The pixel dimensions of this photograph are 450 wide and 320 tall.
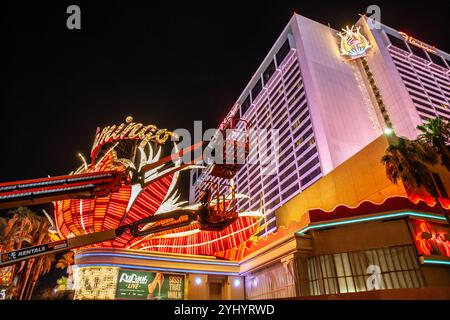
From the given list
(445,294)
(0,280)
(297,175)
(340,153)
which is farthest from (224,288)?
(297,175)

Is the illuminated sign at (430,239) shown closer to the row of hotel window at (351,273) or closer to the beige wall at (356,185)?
the row of hotel window at (351,273)

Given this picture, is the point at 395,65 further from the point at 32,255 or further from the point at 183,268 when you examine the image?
the point at 32,255

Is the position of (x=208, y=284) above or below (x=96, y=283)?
above

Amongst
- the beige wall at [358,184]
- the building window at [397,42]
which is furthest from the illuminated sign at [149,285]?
the building window at [397,42]

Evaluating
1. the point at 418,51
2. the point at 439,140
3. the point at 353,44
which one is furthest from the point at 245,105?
the point at 439,140

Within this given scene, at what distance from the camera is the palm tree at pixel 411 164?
19.1 metres

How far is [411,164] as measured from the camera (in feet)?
64.2

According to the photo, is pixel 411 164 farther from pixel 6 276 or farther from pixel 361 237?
pixel 6 276

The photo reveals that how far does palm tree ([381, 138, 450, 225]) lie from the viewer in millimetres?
19062

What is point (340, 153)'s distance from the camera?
70.7 meters

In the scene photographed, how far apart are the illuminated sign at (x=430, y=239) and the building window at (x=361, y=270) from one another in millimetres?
670

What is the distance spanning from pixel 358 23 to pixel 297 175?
57.9 m

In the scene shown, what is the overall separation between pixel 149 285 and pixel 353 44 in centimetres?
9485
